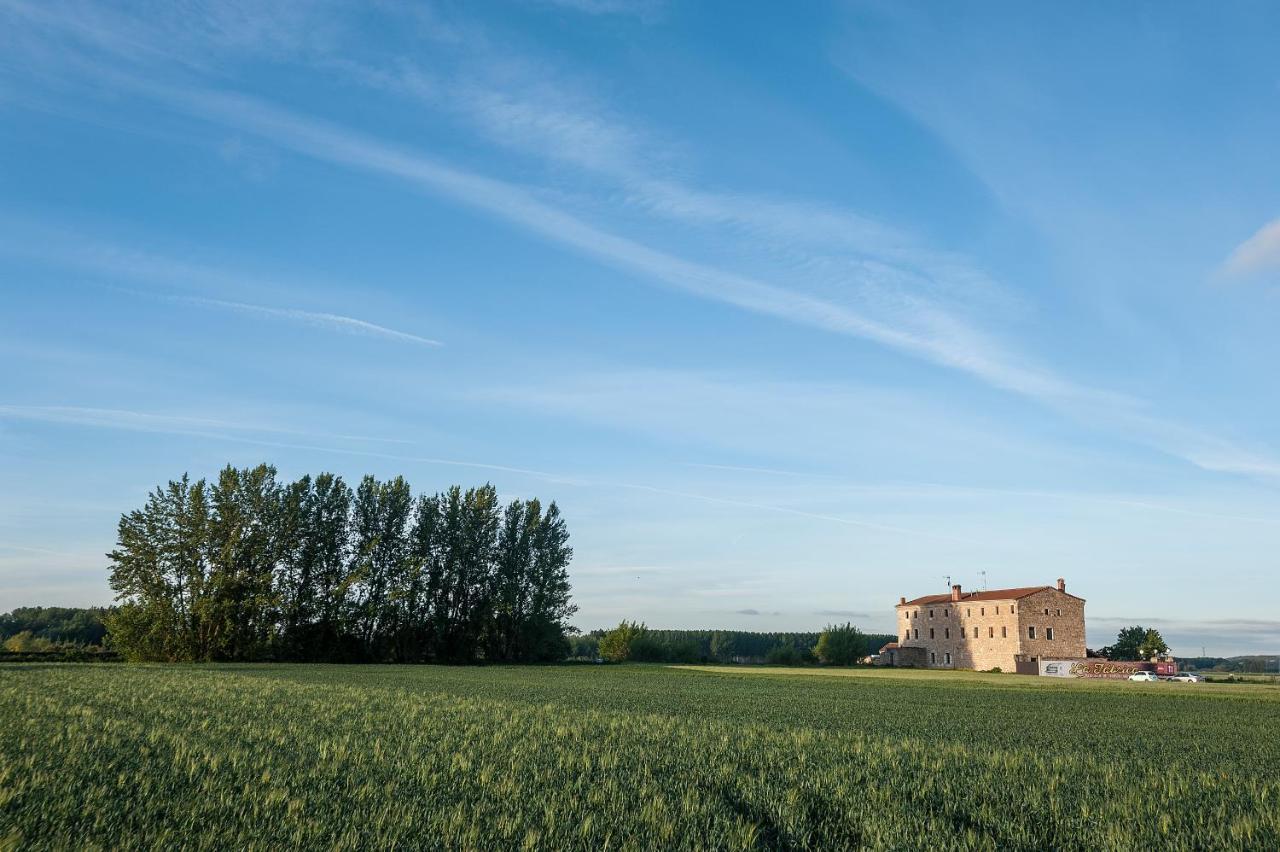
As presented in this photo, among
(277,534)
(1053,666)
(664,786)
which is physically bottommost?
(1053,666)

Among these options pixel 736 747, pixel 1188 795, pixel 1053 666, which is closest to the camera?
pixel 1188 795

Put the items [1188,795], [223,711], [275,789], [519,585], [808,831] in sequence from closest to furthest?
1. [808,831]
2. [275,789]
3. [1188,795]
4. [223,711]
5. [519,585]

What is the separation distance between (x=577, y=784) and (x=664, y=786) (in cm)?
107

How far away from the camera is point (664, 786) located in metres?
10.9

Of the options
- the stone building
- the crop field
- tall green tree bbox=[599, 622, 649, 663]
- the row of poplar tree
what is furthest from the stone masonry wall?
the crop field

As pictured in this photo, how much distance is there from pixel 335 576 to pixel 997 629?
76290 mm

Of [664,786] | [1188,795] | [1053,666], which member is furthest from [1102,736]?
[1053,666]

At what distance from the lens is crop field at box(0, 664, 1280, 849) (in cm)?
836

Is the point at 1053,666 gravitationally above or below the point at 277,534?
below

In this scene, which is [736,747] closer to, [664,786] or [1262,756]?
[664,786]

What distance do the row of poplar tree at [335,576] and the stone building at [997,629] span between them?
2086 inches

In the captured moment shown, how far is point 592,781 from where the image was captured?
11.1m

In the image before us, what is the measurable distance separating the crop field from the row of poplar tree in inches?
2038

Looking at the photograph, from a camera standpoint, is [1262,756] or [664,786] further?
[1262,756]
